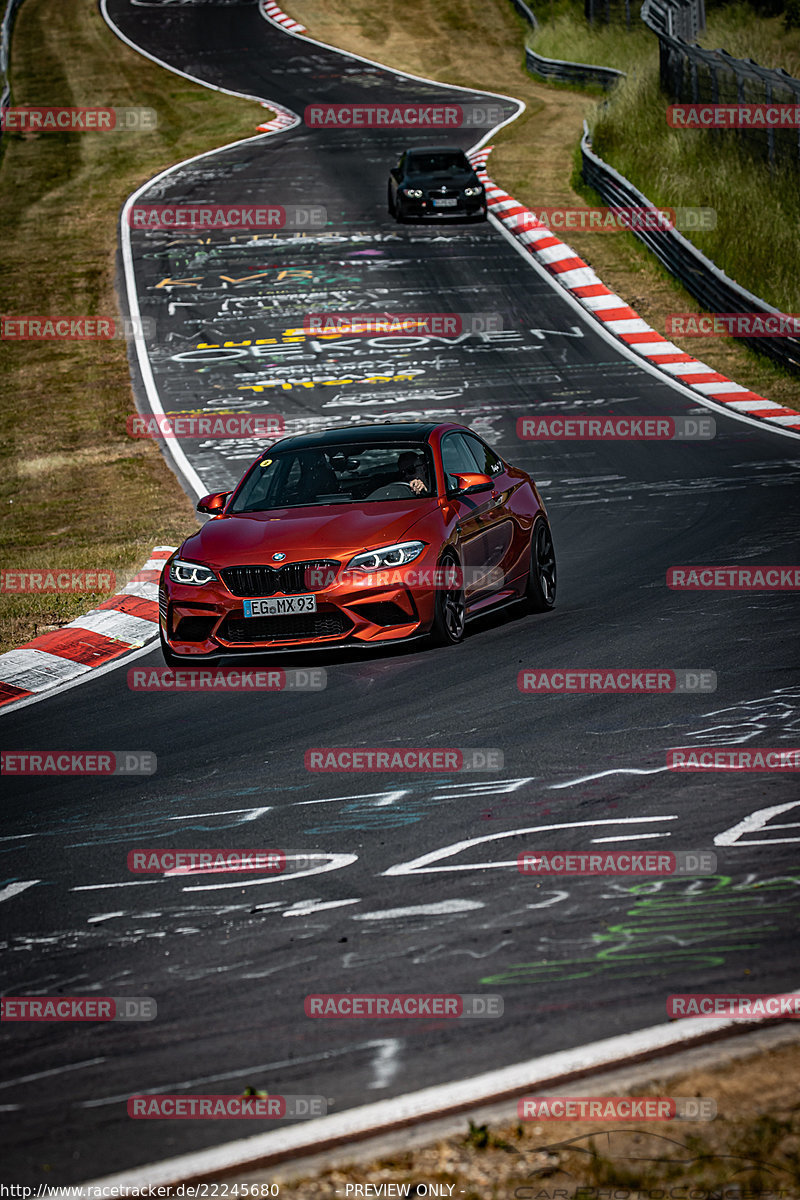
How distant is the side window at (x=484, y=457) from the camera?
12.0 m

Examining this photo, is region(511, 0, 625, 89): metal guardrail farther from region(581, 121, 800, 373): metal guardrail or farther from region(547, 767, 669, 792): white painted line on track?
region(547, 767, 669, 792): white painted line on track

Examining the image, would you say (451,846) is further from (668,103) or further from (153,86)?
(153,86)

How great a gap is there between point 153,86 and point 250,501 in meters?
42.5

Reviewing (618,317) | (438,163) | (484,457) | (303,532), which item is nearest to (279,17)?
(438,163)

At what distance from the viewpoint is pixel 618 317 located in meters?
25.8

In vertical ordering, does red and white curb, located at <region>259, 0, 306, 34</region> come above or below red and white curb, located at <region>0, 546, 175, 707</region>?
above

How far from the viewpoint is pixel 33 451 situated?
2078 centimetres

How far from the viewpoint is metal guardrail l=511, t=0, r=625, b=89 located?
44938 millimetres

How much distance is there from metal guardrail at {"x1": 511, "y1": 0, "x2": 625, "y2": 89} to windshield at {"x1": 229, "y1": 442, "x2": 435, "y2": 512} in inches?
1369

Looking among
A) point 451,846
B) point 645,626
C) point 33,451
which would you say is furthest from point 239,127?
point 451,846

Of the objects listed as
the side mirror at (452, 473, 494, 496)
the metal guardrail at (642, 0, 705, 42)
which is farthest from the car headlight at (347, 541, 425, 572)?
the metal guardrail at (642, 0, 705, 42)

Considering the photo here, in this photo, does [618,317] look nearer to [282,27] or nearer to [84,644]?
[84,644]

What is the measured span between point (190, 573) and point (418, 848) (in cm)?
431

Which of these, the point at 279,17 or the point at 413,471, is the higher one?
the point at 279,17
